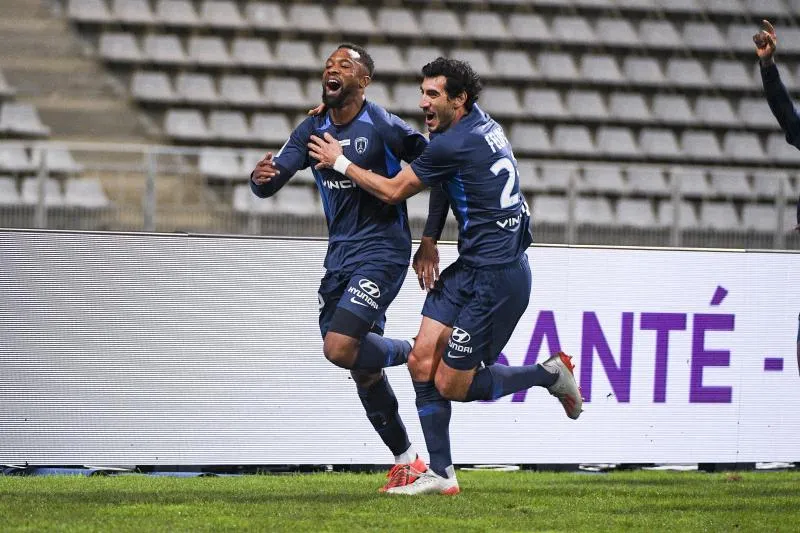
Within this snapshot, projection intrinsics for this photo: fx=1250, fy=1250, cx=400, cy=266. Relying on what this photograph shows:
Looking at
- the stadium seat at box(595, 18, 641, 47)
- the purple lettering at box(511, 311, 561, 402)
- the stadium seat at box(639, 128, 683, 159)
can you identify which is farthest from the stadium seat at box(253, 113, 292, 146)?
the purple lettering at box(511, 311, 561, 402)

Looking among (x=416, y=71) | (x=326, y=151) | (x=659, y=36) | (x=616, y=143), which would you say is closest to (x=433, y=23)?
(x=416, y=71)

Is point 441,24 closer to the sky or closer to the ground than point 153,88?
closer to the sky

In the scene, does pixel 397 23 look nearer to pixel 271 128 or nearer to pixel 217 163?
pixel 271 128

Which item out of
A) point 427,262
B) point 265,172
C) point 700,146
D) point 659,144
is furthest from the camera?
point 700,146

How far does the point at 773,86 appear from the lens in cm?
593

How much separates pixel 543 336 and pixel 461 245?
1599mm

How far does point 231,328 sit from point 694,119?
37.1 ft

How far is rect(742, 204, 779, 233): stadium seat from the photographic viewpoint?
39.4 feet

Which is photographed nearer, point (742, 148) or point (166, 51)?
point (166, 51)

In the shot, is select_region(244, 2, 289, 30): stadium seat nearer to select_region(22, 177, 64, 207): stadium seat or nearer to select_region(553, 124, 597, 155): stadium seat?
select_region(553, 124, 597, 155): stadium seat

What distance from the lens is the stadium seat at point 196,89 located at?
51.5 feet

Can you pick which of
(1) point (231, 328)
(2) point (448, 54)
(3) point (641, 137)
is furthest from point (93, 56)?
(1) point (231, 328)

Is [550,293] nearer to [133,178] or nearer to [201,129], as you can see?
[133,178]

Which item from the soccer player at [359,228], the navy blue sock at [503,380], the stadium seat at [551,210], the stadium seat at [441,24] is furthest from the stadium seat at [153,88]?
the navy blue sock at [503,380]
